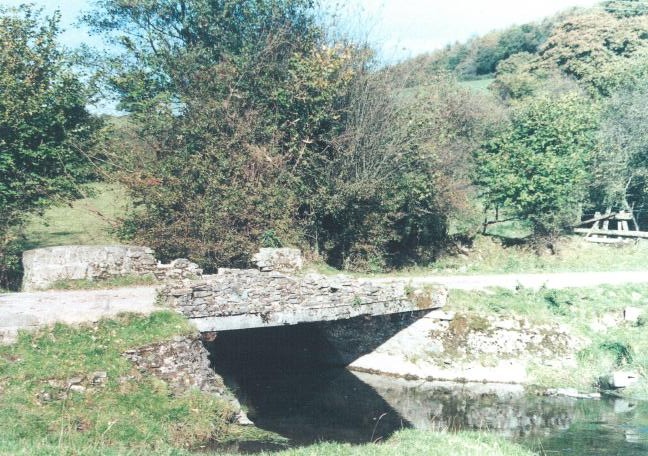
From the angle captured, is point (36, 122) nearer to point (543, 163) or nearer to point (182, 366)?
point (182, 366)

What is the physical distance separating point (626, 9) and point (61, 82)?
184ft

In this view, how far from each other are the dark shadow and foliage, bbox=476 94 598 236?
14868 mm

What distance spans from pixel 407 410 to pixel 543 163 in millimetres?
18071

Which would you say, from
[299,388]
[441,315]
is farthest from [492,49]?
[299,388]

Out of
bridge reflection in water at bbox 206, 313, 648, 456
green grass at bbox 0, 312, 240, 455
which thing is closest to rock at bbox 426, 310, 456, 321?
bridge reflection in water at bbox 206, 313, 648, 456

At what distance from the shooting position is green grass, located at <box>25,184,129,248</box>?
79.3 feet

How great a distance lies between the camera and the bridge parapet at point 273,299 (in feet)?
50.3

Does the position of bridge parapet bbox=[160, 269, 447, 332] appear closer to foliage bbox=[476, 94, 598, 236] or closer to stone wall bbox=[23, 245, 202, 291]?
stone wall bbox=[23, 245, 202, 291]

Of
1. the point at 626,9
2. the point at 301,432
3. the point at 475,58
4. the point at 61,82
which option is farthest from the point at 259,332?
the point at 475,58

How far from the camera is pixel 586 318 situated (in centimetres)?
2055

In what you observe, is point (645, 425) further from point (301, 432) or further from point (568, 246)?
point (568, 246)

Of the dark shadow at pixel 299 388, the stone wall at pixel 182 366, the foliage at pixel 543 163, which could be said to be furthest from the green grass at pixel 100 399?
the foliage at pixel 543 163

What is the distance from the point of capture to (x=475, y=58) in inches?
3086

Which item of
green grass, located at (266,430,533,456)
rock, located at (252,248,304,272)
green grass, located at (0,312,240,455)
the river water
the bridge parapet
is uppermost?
rock, located at (252,248,304,272)
